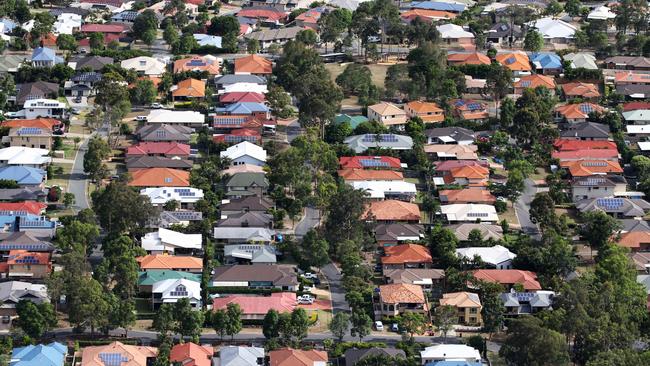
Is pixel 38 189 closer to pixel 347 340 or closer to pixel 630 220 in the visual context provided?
pixel 347 340

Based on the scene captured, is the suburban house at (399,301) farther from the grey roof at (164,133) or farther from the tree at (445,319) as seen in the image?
the grey roof at (164,133)

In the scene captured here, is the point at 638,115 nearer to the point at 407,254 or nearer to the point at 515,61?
the point at 515,61

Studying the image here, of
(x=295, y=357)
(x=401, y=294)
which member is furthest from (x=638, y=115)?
(x=295, y=357)

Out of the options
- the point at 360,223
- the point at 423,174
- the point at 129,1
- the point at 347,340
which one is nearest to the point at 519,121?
the point at 423,174

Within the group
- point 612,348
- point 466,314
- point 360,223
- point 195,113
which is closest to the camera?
point 612,348

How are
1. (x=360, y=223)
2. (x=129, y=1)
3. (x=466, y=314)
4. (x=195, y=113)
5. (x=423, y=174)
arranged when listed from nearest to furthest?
(x=466, y=314)
(x=360, y=223)
(x=423, y=174)
(x=195, y=113)
(x=129, y=1)

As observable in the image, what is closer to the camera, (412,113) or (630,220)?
(630,220)

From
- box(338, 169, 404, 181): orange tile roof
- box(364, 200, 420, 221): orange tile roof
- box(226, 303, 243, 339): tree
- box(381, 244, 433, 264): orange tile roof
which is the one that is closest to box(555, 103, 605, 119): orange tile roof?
box(338, 169, 404, 181): orange tile roof

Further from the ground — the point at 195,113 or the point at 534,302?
the point at 195,113
